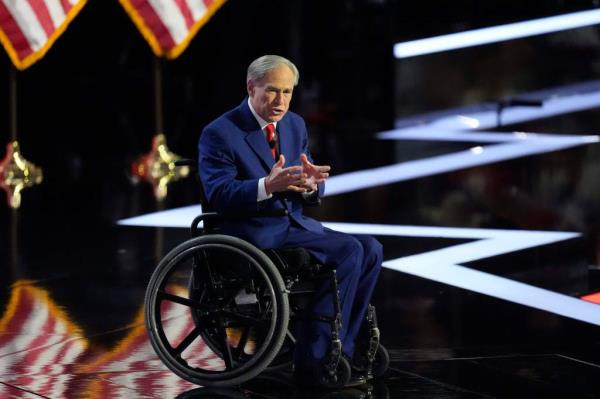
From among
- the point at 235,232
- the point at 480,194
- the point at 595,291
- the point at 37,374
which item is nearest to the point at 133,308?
the point at 37,374

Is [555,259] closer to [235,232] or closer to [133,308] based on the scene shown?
[133,308]

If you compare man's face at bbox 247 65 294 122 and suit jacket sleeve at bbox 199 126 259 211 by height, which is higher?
man's face at bbox 247 65 294 122

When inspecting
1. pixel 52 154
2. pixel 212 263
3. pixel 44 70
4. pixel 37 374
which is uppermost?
pixel 44 70

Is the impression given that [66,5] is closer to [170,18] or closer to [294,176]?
[170,18]

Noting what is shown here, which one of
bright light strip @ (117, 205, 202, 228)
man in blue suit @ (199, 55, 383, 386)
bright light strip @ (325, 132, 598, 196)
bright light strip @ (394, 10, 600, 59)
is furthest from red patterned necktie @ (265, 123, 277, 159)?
bright light strip @ (394, 10, 600, 59)

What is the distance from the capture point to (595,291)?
7004 millimetres

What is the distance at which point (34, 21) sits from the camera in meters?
9.66

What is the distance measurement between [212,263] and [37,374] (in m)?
0.85

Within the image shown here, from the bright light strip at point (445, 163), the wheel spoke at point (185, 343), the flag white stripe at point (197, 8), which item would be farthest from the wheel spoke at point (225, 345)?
the flag white stripe at point (197, 8)

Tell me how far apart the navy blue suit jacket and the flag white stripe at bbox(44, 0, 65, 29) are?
16.4ft

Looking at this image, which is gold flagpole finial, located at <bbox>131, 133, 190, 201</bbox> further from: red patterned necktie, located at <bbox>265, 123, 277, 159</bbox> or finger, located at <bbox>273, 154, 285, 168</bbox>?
finger, located at <bbox>273, 154, 285, 168</bbox>

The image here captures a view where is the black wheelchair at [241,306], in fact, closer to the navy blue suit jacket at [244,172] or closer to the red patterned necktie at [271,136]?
the navy blue suit jacket at [244,172]

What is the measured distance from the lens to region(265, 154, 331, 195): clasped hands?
15.3 ft

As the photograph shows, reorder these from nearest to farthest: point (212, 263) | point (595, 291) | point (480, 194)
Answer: point (212, 263) < point (595, 291) < point (480, 194)
